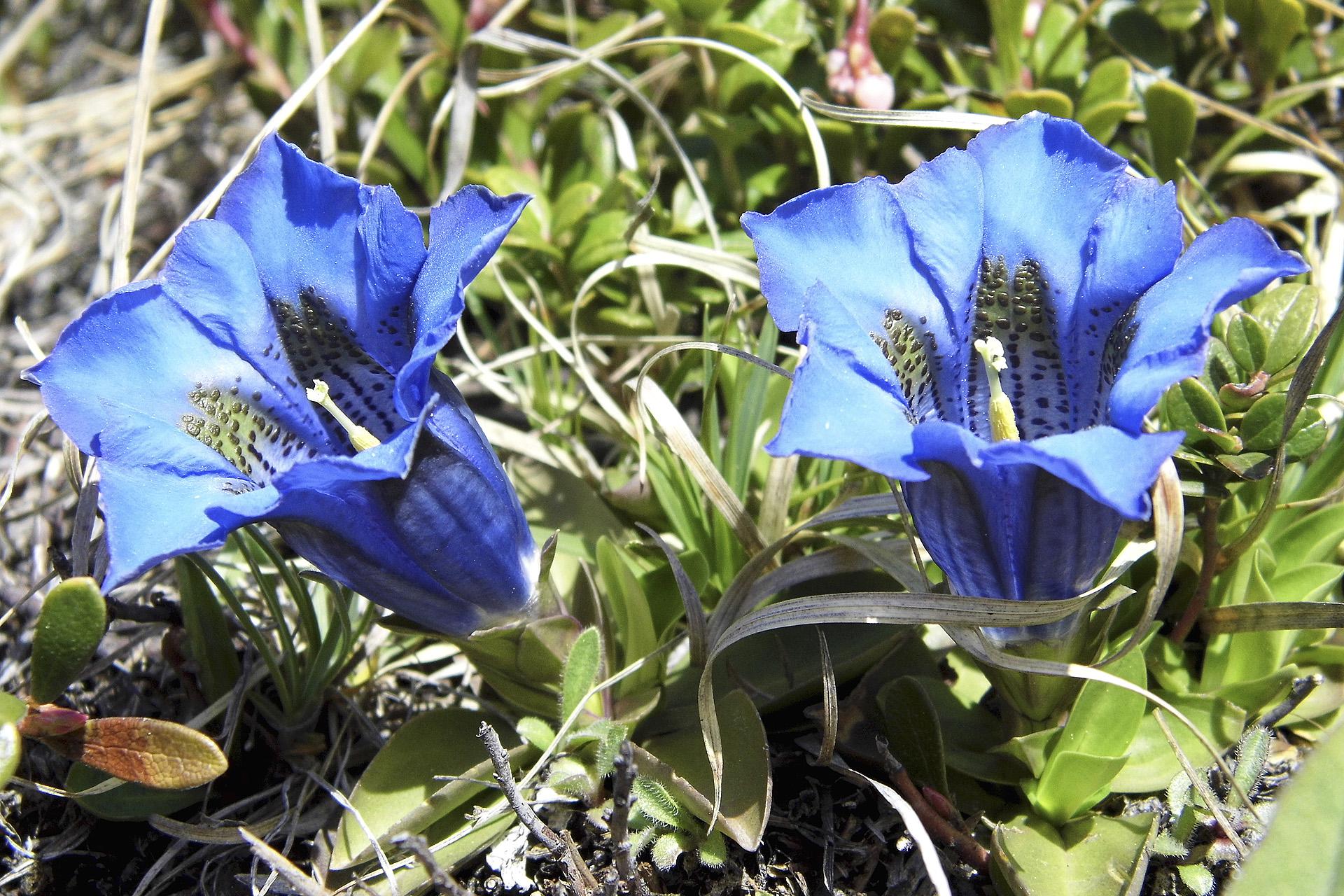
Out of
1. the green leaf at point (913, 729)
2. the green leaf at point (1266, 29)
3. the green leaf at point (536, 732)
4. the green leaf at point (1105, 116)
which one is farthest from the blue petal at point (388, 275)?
the green leaf at point (1266, 29)

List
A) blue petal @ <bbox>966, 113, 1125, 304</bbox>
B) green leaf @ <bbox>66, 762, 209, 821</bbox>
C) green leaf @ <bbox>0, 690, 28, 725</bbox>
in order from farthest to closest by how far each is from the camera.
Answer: green leaf @ <bbox>66, 762, 209, 821</bbox>
green leaf @ <bbox>0, 690, 28, 725</bbox>
blue petal @ <bbox>966, 113, 1125, 304</bbox>

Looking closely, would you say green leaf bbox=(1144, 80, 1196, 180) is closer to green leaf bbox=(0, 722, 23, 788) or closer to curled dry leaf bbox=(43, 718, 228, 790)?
curled dry leaf bbox=(43, 718, 228, 790)

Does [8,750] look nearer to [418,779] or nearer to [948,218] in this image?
[418,779]

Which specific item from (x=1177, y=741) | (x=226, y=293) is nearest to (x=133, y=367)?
(x=226, y=293)

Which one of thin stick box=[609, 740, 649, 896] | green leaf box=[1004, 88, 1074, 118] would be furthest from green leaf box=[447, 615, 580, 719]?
green leaf box=[1004, 88, 1074, 118]

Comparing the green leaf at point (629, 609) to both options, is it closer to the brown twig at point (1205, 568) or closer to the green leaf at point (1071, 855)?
the green leaf at point (1071, 855)
